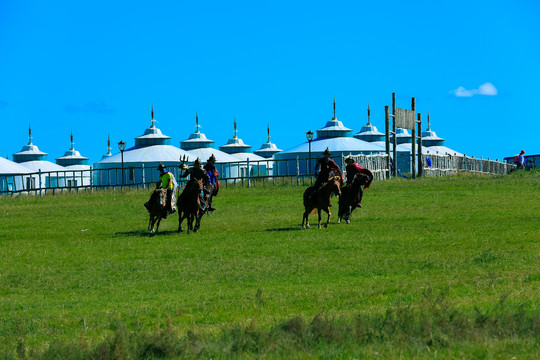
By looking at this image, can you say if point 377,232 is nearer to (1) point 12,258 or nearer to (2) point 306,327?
(1) point 12,258

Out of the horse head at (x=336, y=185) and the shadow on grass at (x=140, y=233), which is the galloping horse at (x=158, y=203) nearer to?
the shadow on grass at (x=140, y=233)

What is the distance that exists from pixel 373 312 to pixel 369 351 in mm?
2935

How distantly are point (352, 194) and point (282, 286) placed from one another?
450 inches

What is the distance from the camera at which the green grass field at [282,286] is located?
8812mm

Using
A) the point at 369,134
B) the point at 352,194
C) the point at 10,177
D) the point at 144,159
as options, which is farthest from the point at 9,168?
the point at 352,194

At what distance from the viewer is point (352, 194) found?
2531 centimetres

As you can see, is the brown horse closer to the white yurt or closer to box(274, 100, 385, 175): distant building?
box(274, 100, 385, 175): distant building

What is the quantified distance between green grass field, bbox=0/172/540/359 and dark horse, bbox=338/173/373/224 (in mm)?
872

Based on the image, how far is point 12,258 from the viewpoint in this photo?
2059cm

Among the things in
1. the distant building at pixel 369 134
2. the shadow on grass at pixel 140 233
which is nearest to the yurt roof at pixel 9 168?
the distant building at pixel 369 134

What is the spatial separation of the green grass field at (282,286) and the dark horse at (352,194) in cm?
87

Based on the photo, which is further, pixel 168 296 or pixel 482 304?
pixel 168 296

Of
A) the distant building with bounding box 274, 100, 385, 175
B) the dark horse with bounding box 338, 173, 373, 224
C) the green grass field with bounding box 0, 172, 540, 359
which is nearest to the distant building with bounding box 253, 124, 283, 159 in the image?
the distant building with bounding box 274, 100, 385, 175

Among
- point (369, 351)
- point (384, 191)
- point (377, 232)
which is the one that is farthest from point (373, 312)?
point (384, 191)
